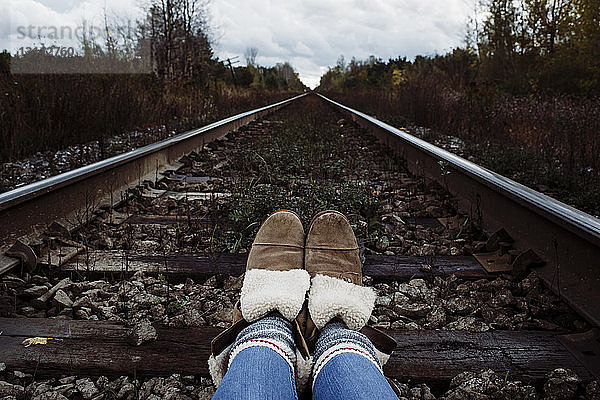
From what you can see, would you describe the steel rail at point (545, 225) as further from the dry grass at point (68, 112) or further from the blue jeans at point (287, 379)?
the dry grass at point (68, 112)

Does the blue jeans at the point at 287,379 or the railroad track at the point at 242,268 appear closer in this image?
the blue jeans at the point at 287,379

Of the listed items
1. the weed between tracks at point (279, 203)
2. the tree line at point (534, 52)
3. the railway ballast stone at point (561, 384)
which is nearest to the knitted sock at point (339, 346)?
the railway ballast stone at point (561, 384)

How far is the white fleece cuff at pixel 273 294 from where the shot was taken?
140cm

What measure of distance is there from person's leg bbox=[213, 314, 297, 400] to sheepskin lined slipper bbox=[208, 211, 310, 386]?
3 cm

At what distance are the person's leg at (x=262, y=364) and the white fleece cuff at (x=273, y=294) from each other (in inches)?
1.2

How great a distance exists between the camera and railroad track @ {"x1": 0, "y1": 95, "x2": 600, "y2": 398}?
1.41 metres

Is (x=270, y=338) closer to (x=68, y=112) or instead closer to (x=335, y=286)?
(x=335, y=286)

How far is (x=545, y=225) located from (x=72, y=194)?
2274mm

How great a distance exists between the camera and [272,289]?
1454 millimetres

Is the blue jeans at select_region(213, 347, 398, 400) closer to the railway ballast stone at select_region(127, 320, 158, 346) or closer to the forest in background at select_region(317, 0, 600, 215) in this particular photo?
the railway ballast stone at select_region(127, 320, 158, 346)

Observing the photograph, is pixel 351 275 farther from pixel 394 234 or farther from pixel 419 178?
pixel 419 178

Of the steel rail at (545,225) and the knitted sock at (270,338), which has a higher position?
the steel rail at (545,225)

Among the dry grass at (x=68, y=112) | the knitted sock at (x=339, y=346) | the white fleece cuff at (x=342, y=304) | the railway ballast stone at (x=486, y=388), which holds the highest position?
the dry grass at (x=68, y=112)

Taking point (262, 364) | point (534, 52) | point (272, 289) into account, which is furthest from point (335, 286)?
point (534, 52)
